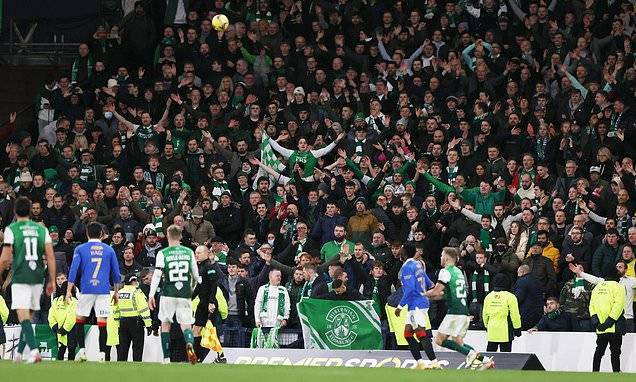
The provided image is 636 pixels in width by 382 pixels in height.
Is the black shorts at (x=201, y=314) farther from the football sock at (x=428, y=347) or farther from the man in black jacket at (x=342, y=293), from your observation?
the football sock at (x=428, y=347)

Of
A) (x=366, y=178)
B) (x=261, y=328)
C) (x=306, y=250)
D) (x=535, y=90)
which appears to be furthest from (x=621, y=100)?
(x=261, y=328)

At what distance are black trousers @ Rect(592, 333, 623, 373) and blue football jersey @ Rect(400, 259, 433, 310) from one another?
371 centimetres

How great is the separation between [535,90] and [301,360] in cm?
923

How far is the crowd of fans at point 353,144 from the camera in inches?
985

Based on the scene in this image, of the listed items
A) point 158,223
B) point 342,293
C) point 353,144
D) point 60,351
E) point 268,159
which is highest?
point 353,144

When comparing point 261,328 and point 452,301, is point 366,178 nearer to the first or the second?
point 261,328

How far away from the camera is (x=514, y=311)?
23.0m

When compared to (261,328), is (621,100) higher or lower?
higher

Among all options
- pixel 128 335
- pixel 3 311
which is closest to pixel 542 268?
pixel 128 335

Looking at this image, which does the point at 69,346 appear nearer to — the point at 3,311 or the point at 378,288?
the point at 3,311

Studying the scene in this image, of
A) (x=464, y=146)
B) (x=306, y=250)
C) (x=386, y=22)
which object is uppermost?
(x=386, y=22)

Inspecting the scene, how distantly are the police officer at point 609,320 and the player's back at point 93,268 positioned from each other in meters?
8.03

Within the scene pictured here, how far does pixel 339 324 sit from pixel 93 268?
5.72 meters

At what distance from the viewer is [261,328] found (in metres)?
24.1
